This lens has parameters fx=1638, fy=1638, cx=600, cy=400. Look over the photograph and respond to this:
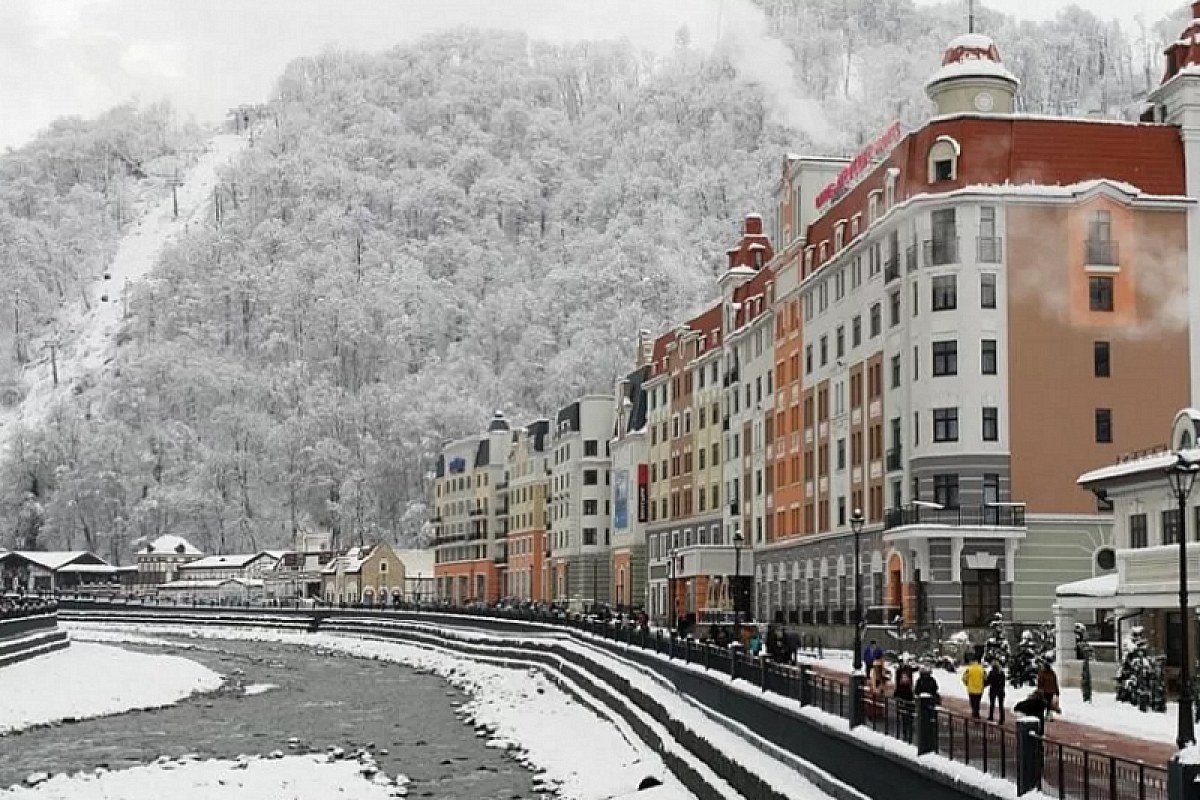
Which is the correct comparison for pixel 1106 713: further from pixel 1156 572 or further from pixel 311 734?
pixel 311 734

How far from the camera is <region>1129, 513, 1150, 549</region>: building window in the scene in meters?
43.6

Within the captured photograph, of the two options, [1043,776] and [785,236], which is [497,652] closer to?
[785,236]

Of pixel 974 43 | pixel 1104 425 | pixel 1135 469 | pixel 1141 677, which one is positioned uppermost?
pixel 974 43

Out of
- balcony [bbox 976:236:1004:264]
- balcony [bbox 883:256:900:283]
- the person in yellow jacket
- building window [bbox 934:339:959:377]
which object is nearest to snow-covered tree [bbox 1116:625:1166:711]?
the person in yellow jacket

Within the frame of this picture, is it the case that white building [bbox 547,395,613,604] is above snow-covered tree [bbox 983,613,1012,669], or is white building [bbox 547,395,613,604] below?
above

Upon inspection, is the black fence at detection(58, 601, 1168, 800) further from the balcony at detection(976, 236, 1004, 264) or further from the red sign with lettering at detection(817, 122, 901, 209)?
the red sign with lettering at detection(817, 122, 901, 209)

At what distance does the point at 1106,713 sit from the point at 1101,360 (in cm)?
2891

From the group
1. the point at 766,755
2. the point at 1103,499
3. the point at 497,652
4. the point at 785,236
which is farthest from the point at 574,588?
the point at 766,755

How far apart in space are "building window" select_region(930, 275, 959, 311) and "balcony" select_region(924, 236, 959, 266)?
57 cm

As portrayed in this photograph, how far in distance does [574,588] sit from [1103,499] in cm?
8247

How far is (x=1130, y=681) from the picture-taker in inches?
1480

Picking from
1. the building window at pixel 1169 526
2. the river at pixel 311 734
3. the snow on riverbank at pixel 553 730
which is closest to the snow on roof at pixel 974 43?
the building window at pixel 1169 526

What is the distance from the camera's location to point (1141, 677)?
37000 mm

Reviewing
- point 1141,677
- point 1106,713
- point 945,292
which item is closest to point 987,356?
point 945,292
